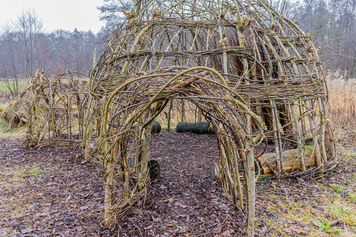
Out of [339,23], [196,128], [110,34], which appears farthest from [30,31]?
[339,23]

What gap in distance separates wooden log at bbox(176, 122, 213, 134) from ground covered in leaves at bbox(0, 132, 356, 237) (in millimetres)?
1729

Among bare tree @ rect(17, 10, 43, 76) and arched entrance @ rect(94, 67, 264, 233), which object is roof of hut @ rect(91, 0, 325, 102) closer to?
arched entrance @ rect(94, 67, 264, 233)

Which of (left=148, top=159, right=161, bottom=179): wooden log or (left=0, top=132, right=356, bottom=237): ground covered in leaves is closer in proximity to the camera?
(left=0, top=132, right=356, bottom=237): ground covered in leaves

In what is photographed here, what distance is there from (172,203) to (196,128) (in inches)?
136

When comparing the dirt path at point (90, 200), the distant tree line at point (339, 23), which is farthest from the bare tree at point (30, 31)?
the distant tree line at point (339, 23)

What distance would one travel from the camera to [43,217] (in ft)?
8.05

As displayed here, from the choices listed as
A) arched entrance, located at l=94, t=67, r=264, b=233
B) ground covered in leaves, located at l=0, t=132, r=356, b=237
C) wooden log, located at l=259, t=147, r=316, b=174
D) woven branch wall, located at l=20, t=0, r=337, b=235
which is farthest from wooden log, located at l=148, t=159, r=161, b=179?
wooden log, located at l=259, t=147, r=316, b=174

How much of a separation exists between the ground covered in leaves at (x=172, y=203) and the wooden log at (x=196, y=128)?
1.73 meters

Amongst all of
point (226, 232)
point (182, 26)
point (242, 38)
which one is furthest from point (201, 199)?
point (182, 26)

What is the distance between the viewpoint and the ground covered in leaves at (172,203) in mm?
2285

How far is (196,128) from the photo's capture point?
19.9 feet

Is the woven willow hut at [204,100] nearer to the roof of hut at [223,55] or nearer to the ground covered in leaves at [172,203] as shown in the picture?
the roof of hut at [223,55]

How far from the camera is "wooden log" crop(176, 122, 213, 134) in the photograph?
6004 mm

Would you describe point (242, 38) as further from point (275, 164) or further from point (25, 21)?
point (25, 21)
